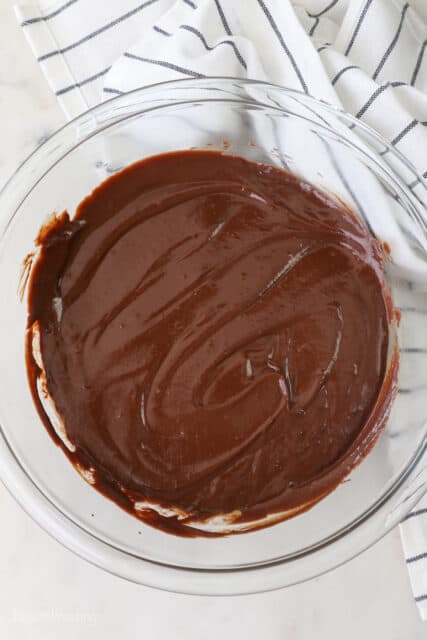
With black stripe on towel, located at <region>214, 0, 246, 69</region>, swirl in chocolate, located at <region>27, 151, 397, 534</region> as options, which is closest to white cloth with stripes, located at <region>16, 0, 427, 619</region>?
black stripe on towel, located at <region>214, 0, 246, 69</region>

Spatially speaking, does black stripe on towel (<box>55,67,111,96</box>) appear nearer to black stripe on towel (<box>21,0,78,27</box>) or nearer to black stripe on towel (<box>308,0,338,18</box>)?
black stripe on towel (<box>21,0,78,27</box>)

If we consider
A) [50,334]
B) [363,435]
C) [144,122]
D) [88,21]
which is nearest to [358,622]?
[363,435]

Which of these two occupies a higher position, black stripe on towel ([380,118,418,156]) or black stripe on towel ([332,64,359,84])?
black stripe on towel ([332,64,359,84])

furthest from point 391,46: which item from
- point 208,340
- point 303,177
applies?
point 208,340

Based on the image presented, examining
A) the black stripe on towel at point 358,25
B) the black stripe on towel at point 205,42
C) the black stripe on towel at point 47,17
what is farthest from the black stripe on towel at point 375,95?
the black stripe on towel at point 47,17

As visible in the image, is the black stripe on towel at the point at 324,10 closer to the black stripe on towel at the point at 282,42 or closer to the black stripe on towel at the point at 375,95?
the black stripe on towel at the point at 282,42

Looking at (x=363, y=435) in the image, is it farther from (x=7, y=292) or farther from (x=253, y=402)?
(x=7, y=292)
